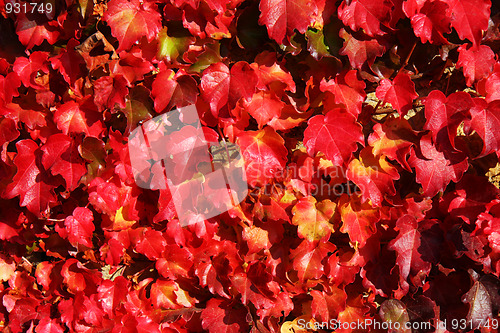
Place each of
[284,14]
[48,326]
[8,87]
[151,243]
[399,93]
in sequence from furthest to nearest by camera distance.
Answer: [48,326] → [151,243] → [8,87] → [399,93] → [284,14]

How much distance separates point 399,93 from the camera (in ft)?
4.86

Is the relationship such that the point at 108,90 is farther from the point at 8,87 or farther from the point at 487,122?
the point at 487,122

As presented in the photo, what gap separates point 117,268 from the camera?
78.3 inches

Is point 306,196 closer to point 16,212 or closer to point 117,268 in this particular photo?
point 117,268

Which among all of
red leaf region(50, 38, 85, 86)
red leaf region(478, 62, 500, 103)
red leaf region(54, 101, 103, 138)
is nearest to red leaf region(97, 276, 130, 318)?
red leaf region(54, 101, 103, 138)

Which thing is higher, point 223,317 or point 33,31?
point 33,31

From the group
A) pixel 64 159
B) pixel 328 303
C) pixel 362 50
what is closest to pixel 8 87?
pixel 64 159

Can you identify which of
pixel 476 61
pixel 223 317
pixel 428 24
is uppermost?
pixel 428 24

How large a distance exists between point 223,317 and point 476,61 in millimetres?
1541

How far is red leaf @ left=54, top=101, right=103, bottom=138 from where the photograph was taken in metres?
1.55

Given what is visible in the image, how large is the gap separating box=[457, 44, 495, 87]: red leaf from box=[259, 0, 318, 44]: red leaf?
609 millimetres

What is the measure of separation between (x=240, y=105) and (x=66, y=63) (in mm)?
745

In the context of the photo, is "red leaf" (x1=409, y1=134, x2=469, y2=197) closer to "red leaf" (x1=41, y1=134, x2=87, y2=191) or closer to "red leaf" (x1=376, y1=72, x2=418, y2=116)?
"red leaf" (x1=376, y1=72, x2=418, y2=116)

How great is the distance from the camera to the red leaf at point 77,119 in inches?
60.9
